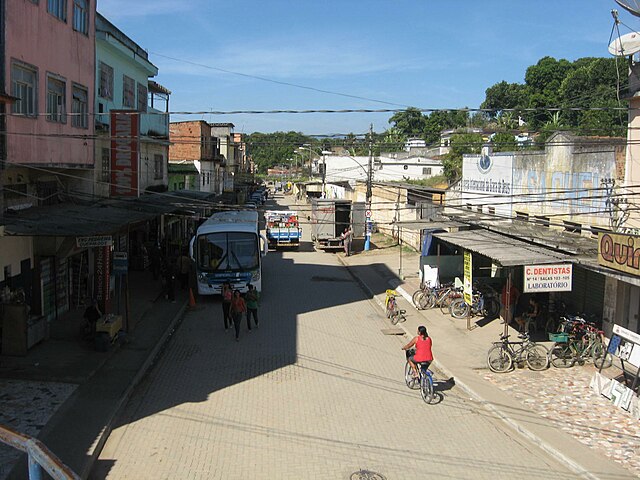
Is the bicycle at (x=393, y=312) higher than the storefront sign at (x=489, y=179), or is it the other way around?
the storefront sign at (x=489, y=179)

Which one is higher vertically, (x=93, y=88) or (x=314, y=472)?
(x=93, y=88)

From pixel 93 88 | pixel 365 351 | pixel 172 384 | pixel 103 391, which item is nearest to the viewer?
pixel 103 391

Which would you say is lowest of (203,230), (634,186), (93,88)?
(203,230)

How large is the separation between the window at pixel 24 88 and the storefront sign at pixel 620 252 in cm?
1327

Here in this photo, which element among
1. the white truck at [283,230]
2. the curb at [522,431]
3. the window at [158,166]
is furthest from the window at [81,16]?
the white truck at [283,230]

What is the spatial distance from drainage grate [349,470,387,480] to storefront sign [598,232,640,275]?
6.72 m

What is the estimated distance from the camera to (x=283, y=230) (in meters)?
37.7

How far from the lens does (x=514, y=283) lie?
20.3 m

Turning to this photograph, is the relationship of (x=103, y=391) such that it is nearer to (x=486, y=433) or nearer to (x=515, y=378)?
(x=486, y=433)

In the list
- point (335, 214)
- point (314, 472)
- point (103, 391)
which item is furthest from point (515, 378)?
point (335, 214)

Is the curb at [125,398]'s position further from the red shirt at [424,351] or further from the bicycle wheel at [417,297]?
the bicycle wheel at [417,297]

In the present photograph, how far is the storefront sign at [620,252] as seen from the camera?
12305mm

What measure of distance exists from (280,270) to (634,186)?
59.8 ft

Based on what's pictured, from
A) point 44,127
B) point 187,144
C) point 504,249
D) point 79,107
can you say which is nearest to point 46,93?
point 44,127
